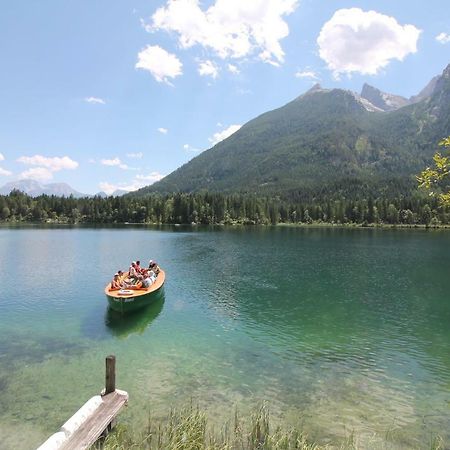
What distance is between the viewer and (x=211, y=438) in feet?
44.1

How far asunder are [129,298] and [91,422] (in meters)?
18.4

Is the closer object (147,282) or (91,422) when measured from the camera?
(91,422)

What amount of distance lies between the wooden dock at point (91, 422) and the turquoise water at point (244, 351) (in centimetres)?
176

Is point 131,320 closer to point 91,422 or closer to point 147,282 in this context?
point 147,282

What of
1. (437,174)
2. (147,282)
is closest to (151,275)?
(147,282)

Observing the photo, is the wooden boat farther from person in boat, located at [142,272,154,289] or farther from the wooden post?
the wooden post

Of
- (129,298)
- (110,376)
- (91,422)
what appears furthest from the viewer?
(129,298)

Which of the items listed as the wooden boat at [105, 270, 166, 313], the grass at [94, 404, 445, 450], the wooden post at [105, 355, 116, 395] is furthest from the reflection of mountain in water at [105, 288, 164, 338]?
the grass at [94, 404, 445, 450]

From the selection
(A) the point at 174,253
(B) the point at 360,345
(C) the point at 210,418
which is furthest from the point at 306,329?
(A) the point at 174,253

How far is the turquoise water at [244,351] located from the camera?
16.7 m

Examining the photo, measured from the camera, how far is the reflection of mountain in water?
95.7 feet

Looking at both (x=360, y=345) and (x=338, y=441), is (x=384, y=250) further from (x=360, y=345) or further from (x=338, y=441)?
(x=338, y=441)

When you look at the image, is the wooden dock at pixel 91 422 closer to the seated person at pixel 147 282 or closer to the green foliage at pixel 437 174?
the green foliage at pixel 437 174

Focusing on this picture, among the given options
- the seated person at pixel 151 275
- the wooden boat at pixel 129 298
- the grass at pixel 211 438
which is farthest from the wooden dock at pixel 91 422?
the seated person at pixel 151 275
